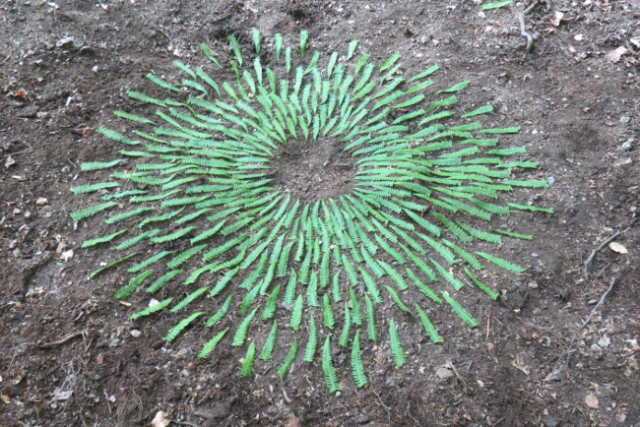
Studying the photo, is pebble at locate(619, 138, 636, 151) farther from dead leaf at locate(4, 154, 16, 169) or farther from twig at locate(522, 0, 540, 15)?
dead leaf at locate(4, 154, 16, 169)

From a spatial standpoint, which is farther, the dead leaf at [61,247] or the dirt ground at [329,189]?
the dead leaf at [61,247]

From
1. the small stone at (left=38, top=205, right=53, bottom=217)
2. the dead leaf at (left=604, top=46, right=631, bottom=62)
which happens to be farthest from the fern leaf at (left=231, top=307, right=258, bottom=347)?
the dead leaf at (left=604, top=46, right=631, bottom=62)

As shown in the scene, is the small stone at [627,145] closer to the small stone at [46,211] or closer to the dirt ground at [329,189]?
the dirt ground at [329,189]

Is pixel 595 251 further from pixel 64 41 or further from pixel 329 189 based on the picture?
pixel 64 41

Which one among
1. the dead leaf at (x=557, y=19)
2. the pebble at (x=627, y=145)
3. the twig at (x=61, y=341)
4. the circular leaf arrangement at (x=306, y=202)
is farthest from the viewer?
the dead leaf at (x=557, y=19)

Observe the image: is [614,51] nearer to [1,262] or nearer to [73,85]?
[73,85]

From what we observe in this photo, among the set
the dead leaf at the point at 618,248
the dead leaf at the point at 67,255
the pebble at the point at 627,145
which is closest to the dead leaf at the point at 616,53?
the pebble at the point at 627,145
